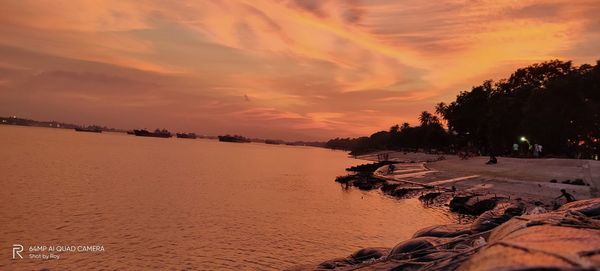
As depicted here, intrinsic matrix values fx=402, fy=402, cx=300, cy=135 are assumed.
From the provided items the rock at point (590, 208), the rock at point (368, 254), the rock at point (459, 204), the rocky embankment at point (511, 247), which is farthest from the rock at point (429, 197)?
the rock at point (590, 208)

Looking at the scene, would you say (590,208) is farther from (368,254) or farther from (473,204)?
(473,204)

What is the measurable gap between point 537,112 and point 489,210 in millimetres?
50033

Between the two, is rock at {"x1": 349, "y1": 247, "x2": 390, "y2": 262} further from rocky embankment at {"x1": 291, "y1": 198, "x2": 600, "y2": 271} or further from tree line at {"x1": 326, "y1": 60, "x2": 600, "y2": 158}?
tree line at {"x1": 326, "y1": 60, "x2": 600, "y2": 158}

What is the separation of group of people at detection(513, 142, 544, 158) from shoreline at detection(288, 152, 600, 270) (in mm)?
10334

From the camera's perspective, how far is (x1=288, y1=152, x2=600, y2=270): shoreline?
641 cm

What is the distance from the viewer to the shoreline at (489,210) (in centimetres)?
641

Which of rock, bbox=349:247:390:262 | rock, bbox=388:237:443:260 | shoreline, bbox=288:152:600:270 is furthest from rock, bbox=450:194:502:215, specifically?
rock, bbox=388:237:443:260

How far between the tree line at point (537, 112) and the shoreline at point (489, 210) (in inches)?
425

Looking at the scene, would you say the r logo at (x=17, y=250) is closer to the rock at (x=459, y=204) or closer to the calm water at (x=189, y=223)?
the calm water at (x=189, y=223)

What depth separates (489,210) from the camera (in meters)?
20.1

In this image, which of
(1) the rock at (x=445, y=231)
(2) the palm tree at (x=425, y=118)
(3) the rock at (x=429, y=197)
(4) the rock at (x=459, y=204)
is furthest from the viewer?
(2) the palm tree at (x=425, y=118)

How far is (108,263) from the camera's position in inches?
698

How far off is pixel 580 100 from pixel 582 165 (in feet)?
59.7

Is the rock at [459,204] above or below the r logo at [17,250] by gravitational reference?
above
